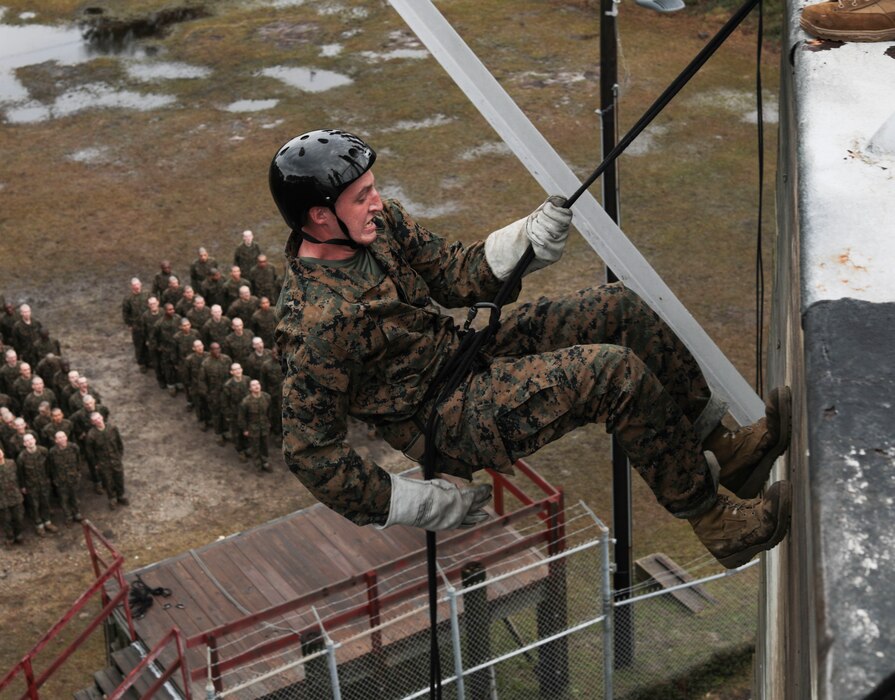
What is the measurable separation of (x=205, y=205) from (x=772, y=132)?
1101cm

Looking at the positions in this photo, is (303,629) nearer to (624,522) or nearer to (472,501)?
(624,522)

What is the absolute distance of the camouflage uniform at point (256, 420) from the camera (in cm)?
1872

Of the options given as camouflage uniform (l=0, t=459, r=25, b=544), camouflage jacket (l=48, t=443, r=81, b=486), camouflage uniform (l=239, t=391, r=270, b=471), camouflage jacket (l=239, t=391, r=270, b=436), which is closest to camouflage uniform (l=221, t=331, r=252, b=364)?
camouflage uniform (l=239, t=391, r=270, b=471)

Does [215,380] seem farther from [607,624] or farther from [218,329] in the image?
[607,624]

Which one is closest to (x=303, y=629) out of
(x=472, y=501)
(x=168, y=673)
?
(x=168, y=673)

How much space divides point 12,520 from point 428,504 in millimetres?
13109

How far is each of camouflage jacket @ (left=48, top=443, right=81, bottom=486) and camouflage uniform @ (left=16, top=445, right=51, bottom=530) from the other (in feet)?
0.35

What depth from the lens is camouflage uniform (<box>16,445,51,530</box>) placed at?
17594mm

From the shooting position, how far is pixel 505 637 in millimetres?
14695

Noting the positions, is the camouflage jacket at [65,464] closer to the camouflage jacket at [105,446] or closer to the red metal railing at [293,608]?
the camouflage jacket at [105,446]

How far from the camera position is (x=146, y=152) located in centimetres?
2934

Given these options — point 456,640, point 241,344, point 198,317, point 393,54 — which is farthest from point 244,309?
point 393,54

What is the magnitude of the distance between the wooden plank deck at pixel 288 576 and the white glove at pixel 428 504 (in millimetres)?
6672

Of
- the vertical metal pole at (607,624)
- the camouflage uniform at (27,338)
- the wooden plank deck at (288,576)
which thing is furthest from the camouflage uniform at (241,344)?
the vertical metal pole at (607,624)
